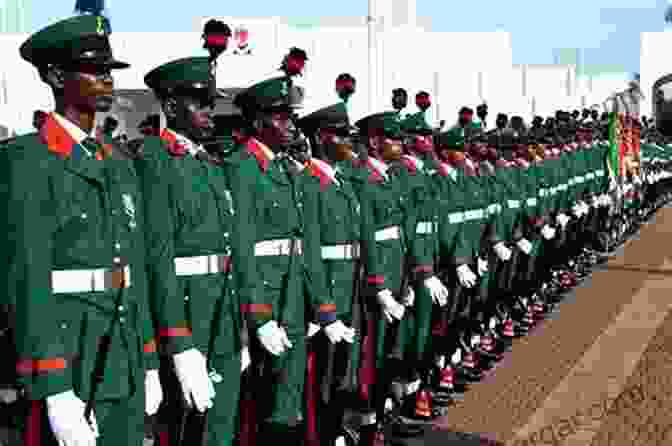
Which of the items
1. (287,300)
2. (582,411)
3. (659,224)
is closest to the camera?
(287,300)

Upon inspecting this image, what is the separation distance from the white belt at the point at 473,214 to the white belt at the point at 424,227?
1039mm

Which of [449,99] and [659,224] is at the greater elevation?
[449,99]

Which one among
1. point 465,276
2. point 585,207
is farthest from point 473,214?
point 585,207

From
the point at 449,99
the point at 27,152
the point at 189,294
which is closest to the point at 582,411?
the point at 189,294

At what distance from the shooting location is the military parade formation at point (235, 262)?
336 cm

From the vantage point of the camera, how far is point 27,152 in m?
3.31

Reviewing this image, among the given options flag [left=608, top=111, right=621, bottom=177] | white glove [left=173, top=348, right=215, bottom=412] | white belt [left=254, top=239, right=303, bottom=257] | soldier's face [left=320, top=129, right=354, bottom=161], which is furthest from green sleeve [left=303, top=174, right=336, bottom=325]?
flag [left=608, top=111, right=621, bottom=177]

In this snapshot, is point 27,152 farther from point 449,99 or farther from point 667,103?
point 667,103

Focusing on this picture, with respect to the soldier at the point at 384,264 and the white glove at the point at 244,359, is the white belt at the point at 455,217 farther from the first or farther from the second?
the white glove at the point at 244,359

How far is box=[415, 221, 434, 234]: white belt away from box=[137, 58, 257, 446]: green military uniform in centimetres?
258

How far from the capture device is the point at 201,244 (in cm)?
429

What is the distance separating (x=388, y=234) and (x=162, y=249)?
8.51ft

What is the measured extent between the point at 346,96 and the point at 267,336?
2.59 meters

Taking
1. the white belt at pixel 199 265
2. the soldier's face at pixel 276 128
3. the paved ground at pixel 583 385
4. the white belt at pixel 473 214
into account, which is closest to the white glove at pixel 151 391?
the white belt at pixel 199 265
